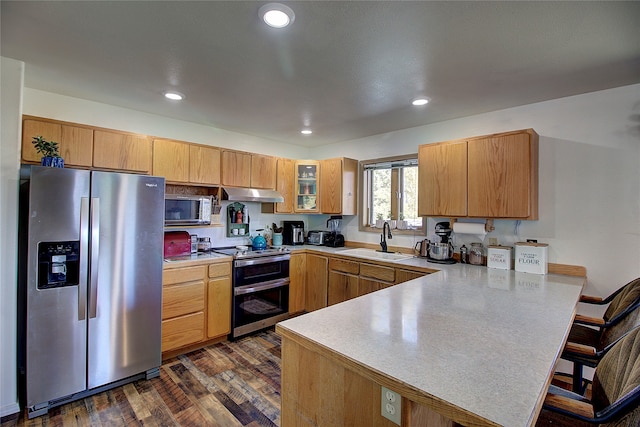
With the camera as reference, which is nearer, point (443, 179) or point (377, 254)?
point (443, 179)

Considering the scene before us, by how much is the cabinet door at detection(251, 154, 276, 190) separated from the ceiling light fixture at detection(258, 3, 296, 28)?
90.4 inches

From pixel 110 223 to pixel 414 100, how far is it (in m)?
2.73

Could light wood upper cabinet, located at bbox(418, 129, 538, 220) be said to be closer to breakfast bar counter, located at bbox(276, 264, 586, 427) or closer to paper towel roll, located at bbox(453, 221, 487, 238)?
paper towel roll, located at bbox(453, 221, 487, 238)

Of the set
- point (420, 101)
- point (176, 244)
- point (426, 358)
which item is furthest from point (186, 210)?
point (426, 358)

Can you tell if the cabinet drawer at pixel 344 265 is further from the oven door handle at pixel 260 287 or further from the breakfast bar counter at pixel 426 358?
the breakfast bar counter at pixel 426 358

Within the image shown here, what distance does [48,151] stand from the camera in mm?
2273

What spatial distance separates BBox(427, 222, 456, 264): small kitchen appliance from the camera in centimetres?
307

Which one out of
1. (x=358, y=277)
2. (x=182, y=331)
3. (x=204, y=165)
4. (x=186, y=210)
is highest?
(x=204, y=165)

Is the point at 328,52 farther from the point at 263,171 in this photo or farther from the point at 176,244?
the point at 176,244

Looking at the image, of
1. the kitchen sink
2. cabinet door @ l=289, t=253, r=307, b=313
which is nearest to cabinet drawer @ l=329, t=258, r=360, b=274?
the kitchen sink

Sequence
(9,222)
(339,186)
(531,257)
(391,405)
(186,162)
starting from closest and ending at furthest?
(391,405) < (9,222) < (531,257) < (186,162) < (339,186)

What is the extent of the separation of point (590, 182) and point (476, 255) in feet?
3.52

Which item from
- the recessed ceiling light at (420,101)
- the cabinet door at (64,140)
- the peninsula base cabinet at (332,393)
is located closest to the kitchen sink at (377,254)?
the recessed ceiling light at (420,101)

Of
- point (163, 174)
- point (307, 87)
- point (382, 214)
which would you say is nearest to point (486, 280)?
point (382, 214)
